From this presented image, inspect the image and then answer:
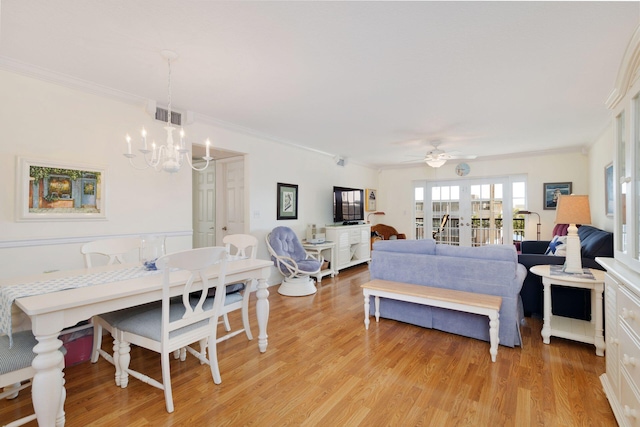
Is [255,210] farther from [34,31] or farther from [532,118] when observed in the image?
[532,118]

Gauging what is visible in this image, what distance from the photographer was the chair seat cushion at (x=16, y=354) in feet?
4.79

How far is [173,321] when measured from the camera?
6.40ft

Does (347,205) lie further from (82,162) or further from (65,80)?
(65,80)

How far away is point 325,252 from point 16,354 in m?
4.37

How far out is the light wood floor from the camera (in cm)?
175

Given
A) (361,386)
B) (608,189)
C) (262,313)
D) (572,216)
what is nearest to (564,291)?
(572,216)

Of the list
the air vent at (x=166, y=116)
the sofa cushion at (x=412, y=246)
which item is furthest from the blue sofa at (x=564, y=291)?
the air vent at (x=166, y=116)

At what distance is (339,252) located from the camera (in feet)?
18.5

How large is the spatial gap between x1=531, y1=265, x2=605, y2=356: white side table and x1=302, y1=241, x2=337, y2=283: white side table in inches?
116

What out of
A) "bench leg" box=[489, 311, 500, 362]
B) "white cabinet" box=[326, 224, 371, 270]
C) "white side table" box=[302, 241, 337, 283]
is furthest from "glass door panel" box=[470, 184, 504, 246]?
"bench leg" box=[489, 311, 500, 362]

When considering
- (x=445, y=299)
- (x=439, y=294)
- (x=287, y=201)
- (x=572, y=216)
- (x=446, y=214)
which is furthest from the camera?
(x=446, y=214)

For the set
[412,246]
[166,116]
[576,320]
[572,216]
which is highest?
[166,116]

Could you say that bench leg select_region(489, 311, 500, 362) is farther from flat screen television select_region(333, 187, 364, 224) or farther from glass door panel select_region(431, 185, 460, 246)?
glass door panel select_region(431, 185, 460, 246)

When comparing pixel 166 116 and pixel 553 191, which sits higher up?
pixel 166 116
